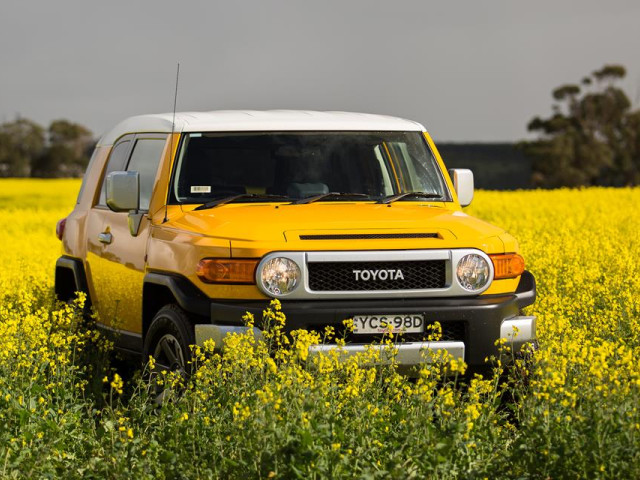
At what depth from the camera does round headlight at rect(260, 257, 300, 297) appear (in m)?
Answer: 7.28

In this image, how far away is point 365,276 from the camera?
24.1ft

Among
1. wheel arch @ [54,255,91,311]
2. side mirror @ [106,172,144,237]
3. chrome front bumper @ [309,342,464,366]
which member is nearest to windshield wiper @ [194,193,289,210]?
side mirror @ [106,172,144,237]

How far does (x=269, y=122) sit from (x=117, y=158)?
5.29 feet

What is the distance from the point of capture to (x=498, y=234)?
773cm

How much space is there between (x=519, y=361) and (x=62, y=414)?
2.67 m

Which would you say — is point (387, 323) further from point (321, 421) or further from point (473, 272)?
point (321, 421)

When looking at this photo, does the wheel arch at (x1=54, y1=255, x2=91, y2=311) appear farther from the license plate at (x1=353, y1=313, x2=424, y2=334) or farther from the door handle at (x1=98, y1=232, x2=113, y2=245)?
the license plate at (x1=353, y1=313, x2=424, y2=334)

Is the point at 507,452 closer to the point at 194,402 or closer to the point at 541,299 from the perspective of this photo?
the point at 194,402

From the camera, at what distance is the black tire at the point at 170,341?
7.46 metres

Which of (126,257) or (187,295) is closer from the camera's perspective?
(187,295)

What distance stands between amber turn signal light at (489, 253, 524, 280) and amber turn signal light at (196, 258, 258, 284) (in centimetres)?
143

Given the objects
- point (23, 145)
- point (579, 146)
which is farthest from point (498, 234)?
point (23, 145)

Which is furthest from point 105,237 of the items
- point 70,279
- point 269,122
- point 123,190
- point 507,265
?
point 507,265

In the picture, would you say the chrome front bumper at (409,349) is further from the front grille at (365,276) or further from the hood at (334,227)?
the hood at (334,227)
